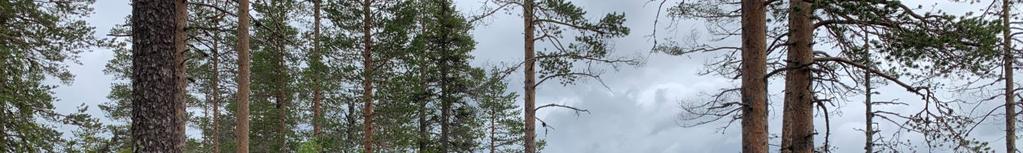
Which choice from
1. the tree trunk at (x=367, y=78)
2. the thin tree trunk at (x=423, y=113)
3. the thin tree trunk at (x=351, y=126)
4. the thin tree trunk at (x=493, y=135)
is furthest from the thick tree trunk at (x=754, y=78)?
the thin tree trunk at (x=493, y=135)

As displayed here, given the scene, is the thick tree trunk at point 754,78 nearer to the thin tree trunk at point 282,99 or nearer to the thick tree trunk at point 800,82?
the thick tree trunk at point 800,82

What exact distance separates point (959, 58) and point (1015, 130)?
6788 mm

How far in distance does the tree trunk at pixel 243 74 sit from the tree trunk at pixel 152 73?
5.08m

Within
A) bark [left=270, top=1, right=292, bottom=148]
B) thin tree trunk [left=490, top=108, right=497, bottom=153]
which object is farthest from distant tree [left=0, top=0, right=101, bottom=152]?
thin tree trunk [left=490, top=108, right=497, bottom=153]

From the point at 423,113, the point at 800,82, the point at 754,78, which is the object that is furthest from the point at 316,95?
the point at 754,78

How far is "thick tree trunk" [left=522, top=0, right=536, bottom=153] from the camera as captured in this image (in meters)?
12.5

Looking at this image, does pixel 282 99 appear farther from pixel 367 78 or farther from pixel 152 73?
pixel 152 73

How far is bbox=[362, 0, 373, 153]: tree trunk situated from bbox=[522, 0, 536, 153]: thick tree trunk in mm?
3693

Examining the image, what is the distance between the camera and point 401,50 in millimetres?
15570

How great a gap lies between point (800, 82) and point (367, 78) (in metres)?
8.87

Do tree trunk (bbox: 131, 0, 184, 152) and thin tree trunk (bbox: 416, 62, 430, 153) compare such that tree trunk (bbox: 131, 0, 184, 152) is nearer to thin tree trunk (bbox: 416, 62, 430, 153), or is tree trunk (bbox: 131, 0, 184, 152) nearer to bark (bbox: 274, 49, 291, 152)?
thin tree trunk (bbox: 416, 62, 430, 153)

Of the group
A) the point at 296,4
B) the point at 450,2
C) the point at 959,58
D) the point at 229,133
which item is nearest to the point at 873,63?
the point at 959,58

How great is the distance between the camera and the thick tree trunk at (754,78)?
20.7ft

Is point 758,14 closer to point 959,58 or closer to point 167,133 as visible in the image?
point 959,58
